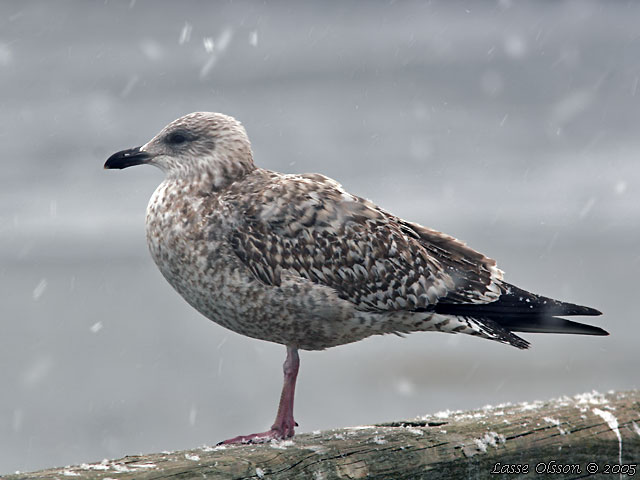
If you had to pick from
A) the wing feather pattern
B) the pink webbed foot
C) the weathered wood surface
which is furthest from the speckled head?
the weathered wood surface

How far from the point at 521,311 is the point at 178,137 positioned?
2.03 m

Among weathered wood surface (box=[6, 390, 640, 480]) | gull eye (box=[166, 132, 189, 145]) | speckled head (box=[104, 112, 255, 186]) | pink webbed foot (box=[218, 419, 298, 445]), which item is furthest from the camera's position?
gull eye (box=[166, 132, 189, 145])

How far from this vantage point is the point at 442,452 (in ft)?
9.88

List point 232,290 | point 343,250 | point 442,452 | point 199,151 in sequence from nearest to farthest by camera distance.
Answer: point 442,452
point 232,290
point 343,250
point 199,151

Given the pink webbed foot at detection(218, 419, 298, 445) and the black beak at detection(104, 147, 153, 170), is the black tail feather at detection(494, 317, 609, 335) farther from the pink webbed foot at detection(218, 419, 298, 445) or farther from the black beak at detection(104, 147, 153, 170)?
the black beak at detection(104, 147, 153, 170)

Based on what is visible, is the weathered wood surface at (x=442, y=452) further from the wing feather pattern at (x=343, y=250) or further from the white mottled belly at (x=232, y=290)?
the wing feather pattern at (x=343, y=250)

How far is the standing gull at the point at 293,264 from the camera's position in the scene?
386 centimetres

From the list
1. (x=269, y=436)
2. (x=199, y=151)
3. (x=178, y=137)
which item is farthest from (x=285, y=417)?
(x=178, y=137)

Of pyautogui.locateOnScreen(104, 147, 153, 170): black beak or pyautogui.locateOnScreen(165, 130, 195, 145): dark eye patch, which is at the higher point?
pyautogui.locateOnScreen(165, 130, 195, 145): dark eye patch

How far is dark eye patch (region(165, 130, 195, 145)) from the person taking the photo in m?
4.31

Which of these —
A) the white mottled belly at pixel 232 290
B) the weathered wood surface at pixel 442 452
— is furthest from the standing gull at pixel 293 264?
Answer: the weathered wood surface at pixel 442 452

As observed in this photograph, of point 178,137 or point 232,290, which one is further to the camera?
point 178,137

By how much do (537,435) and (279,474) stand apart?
111 cm

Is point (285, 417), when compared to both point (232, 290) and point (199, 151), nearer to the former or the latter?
point (232, 290)
